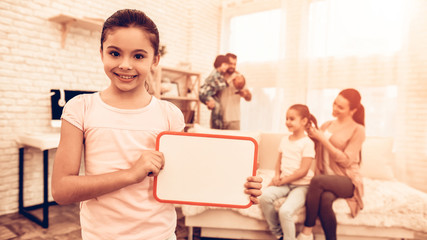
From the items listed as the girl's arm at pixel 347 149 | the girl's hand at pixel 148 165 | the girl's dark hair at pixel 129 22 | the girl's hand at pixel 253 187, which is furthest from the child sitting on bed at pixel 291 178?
the girl's dark hair at pixel 129 22

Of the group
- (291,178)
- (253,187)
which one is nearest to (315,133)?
(291,178)

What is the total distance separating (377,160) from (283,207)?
147 cm

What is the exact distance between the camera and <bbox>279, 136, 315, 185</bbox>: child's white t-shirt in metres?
2.16

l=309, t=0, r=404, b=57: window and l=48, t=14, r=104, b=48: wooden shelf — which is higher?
l=309, t=0, r=404, b=57: window

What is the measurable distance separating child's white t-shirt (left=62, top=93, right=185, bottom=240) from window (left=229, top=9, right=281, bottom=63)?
4.22 m

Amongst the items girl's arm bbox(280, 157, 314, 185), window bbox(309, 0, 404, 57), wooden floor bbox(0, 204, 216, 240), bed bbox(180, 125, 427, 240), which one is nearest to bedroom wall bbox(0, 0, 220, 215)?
wooden floor bbox(0, 204, 216, 240)

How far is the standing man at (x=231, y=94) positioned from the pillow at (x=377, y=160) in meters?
1.51

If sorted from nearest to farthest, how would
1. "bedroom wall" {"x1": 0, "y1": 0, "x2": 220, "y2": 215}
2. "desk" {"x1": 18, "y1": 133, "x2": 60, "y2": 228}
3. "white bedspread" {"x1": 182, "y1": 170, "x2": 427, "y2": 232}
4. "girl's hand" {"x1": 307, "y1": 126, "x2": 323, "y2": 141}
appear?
"white bedspread" {"x1": 182, "y1": 170, "x2": 427, "y2": 232} < "girl's hand" {"x1": 307, "y1": 126, "x2": 323, "y2": 141} < "desk" {"x1": 18, "y1": 133, "x2": 60, "y2": 228} < "bedroom wall" {"x1": 0, "y1": 0, "x2": 220, "y2": 215}

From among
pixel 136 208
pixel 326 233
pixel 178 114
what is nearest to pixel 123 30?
pixel 178 114

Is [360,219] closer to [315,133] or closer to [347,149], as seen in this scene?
[347,149]

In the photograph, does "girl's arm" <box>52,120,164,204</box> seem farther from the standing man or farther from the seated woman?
the standing man

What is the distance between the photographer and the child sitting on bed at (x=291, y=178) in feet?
6.55

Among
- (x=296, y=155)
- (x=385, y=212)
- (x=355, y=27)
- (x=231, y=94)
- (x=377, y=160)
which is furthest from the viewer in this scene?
(x=355, y=27)

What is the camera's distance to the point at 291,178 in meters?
2.13
